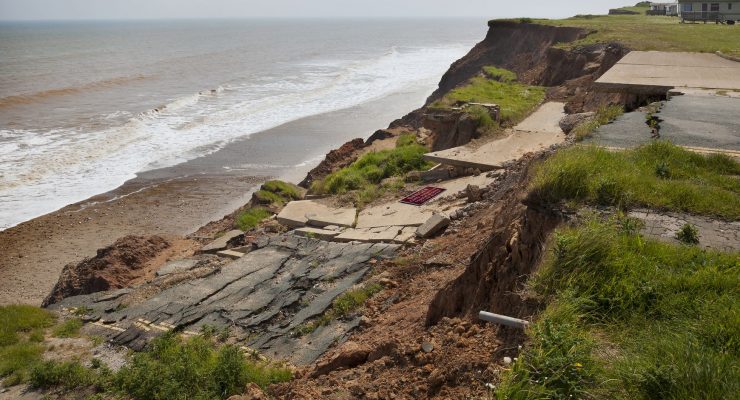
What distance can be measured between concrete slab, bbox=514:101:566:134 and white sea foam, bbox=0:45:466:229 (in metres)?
9.49

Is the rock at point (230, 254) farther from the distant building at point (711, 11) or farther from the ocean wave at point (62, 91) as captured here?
the distant building at point (711, 11)

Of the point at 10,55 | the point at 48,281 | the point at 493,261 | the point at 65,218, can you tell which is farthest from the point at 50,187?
the point at 10,55

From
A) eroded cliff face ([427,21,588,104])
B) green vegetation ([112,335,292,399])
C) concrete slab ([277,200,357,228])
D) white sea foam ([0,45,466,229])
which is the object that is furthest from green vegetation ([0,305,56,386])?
eroded cliff face ([427,21,588,104])

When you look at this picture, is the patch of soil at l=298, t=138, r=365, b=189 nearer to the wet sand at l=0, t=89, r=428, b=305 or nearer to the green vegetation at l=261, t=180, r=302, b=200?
the green vegetation at l=261, t=180, r=302, b=200

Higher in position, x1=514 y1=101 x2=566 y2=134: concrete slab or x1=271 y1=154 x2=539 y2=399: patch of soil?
x1=514 y1=101 x2=566 y2=134: concrete slab

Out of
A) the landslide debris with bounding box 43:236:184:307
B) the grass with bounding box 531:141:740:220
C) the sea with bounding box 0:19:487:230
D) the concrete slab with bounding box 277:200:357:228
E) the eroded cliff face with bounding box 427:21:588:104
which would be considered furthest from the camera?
the eroded cliff face with bounding box 427:21:588:104

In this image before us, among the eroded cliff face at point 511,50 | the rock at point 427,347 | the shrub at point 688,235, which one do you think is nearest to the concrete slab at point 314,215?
the rock at point 427,347

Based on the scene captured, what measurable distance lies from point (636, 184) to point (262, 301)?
19.0ft

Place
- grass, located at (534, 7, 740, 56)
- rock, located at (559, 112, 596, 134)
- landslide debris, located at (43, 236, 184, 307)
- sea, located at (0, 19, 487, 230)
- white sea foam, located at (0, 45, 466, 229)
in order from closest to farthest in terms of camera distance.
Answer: landslide debris, located at (43, 236, 184, 307)
rock, located at (559, 112, 596, 134)
grass, located at (534, 7, 740, 56)
white sea foam, located at (0, 45, 466, 229)
sea, located at (0, 19, 487, 230)

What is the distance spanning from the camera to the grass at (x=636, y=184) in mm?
5996

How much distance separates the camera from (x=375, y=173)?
52.6ft

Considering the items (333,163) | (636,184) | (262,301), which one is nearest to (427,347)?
(636,184)

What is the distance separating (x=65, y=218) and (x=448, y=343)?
1726cm

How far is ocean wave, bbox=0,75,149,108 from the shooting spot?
39.9m
